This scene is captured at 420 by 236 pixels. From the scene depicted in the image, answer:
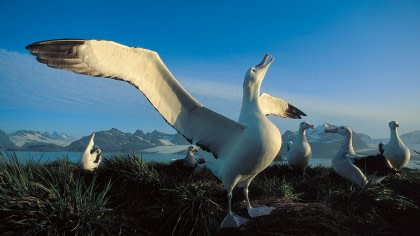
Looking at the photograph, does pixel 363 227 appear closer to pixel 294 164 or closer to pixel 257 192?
pixel 257 192

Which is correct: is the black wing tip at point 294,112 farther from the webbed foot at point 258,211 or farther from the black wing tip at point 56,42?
the black wing tip at point 56,42

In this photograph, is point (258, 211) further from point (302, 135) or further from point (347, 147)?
point (302, 135)

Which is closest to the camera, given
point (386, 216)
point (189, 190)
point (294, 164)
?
point (189, 190)

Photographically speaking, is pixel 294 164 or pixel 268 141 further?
pixel 294 164

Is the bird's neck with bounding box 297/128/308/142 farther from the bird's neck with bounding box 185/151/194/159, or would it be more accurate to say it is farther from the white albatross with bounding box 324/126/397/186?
the bird's neck with bounding box 185/151/194/159

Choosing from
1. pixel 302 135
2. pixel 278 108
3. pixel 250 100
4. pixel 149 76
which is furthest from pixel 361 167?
pixel 149 76

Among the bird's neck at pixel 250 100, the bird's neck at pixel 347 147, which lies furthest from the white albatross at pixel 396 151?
the bird's neck at pixel 250 100

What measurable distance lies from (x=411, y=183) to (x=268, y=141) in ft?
19.2

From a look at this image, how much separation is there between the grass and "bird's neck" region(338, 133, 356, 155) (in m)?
0.97

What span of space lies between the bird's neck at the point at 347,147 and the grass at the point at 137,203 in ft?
3.17

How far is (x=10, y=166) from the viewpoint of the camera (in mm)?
5371

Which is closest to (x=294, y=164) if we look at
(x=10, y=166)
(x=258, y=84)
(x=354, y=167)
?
(x=354, y=167)

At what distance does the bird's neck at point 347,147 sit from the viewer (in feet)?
A: 27.0

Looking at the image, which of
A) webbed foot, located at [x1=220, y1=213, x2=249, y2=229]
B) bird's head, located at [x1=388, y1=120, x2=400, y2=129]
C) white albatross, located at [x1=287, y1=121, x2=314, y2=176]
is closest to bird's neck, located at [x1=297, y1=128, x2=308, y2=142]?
white albatross, located at [x1=287, y1=121, x2=314, y2=176]
